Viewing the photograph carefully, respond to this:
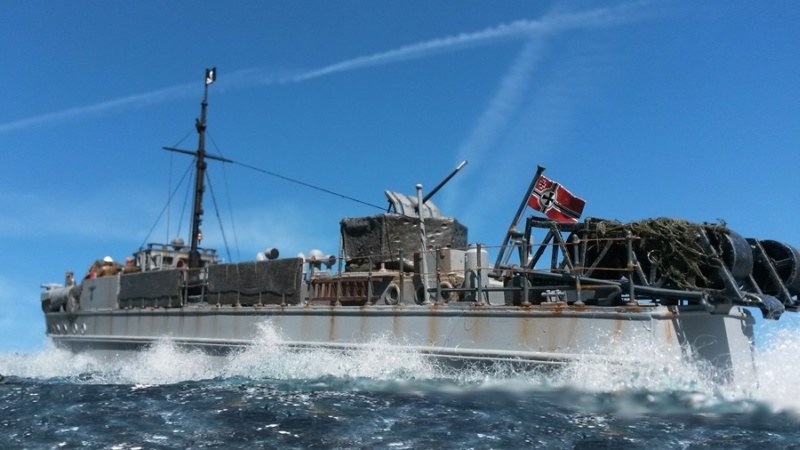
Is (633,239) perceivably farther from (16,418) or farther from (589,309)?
(16,418)

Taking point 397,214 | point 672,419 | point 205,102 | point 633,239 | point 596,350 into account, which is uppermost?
point 205,102

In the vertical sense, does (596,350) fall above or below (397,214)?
below

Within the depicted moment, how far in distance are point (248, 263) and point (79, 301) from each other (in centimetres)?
884

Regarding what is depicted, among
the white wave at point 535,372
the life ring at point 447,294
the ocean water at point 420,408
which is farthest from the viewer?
the life ring at point 447,294

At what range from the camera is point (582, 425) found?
771 cm

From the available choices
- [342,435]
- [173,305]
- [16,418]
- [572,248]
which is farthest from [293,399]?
[173,305]

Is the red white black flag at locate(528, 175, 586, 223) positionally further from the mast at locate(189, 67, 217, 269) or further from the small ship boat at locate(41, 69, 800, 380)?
the mast at locate(189, 67, 217, 269)

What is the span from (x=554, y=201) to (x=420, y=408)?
17.3 feet

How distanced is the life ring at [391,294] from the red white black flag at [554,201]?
9.41 feet

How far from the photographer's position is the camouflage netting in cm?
1016

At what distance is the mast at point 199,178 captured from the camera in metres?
21.2

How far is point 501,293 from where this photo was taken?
→ 12.9 metres

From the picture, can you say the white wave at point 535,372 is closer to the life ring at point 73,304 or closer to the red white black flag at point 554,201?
the red white black flag at point 554,201

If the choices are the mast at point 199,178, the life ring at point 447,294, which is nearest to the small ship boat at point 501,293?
the life ring at point 447,294
